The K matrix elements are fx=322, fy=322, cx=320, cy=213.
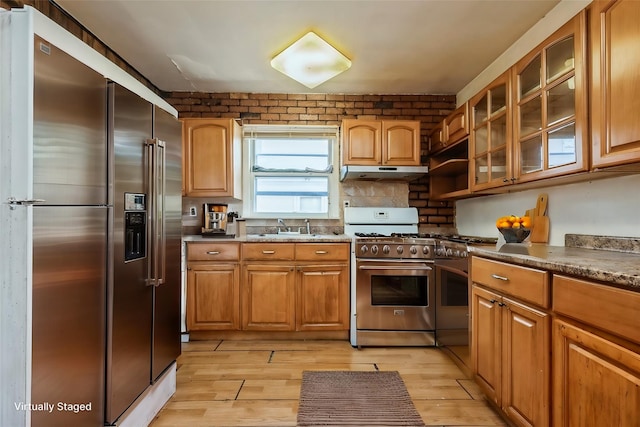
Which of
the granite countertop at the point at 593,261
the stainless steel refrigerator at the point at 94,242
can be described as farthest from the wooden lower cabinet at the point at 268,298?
the granite countertop at the point at 593,261

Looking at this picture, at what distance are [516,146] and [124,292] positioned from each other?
237cm

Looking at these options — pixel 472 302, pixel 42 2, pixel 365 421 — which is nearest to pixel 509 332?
pixel 472 302

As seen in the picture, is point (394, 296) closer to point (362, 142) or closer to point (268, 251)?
point (268, 251)

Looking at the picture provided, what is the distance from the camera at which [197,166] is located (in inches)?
125

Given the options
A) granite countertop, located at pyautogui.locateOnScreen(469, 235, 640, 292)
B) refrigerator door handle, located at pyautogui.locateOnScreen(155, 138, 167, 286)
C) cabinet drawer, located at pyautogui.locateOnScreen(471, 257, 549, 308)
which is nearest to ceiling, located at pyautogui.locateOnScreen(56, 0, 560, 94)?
refrigerator door handle, located at pyautogui.locateOnScreen(155, 138, 167, 286)

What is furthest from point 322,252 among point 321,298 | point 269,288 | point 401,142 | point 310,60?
point 310,60

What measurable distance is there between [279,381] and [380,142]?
2291mm

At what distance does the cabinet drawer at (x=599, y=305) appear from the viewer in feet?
3.23

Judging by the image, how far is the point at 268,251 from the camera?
2936 mm

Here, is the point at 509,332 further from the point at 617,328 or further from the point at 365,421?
the point at 365,421

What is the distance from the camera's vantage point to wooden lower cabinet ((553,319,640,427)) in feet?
3.25

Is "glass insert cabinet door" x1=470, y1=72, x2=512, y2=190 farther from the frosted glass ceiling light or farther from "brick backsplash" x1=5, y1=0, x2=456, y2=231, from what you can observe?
the frosted glass ceiling light

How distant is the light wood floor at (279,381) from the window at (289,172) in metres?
1.40

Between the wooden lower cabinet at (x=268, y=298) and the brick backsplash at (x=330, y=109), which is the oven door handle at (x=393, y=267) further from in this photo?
the brick backsplash at (x=330, y=109)
